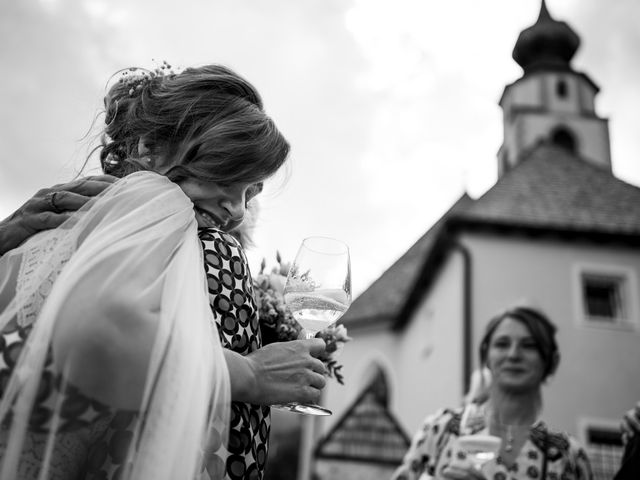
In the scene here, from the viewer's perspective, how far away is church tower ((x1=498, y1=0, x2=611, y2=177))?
89.2 ft

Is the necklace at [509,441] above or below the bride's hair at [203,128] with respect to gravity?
below

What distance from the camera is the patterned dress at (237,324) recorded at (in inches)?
65.8

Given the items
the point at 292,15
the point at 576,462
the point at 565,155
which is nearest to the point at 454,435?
the point at 576,462

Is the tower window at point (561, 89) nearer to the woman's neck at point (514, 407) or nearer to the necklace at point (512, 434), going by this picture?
the woman's neck at point (514, 407)

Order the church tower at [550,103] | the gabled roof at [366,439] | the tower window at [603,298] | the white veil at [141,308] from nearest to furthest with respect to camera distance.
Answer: the white veil at [141,308]
the tower window at [603,298]
the gabled roof at [366,439]
the church tower at [550,103]

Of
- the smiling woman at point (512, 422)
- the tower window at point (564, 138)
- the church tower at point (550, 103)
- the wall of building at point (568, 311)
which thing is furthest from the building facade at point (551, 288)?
the smiling woman at point (512, 422)

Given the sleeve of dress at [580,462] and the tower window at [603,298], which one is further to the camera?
the tower window at [603,298]

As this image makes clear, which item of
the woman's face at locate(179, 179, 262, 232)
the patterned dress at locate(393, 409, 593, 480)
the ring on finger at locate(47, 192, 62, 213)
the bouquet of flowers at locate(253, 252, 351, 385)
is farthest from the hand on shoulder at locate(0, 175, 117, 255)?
the patterned dress at locate(393, 409, 593, 480)

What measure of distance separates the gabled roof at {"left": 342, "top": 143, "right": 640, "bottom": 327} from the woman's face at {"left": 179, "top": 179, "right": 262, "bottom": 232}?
44.3ft

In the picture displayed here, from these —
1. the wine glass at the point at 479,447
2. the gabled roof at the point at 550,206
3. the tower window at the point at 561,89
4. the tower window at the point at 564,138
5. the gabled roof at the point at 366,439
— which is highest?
the tower window at the point at 561,89

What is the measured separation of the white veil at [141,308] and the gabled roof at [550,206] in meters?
13.9

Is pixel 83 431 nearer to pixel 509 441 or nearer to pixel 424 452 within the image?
pixel 509 441

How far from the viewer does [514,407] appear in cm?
372

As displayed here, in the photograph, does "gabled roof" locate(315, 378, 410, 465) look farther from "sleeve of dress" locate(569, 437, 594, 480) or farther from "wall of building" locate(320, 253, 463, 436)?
"sleeve of dress" locate(569, 437, 594, 480)
